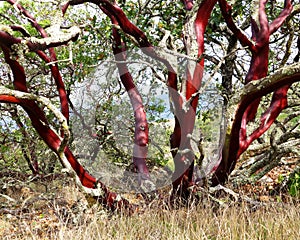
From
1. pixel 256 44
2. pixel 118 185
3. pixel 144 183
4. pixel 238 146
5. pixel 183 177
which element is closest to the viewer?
pixel 238 146

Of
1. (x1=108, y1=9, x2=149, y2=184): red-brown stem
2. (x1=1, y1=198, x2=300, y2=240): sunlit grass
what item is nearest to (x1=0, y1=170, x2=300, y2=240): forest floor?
(x1=1, y1=198, x2=300, y2=240): sunlit grass

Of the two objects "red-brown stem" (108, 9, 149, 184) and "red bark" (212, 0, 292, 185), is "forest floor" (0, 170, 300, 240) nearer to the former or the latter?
"red bark" (212, 0, 292, 185)

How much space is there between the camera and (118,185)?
3955 mm

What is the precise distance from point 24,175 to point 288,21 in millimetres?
3780

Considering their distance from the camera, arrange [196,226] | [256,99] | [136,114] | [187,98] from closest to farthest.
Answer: [196,226], [256,99], [187,98], [136,114]

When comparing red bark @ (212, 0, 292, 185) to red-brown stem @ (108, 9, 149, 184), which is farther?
red-brown stem @ (108, 9, 149, 184)

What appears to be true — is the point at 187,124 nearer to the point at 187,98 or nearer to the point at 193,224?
the point at 187,98

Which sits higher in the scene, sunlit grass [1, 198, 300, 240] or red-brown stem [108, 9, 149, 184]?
red-brown stem [108, 9, 149, 184]

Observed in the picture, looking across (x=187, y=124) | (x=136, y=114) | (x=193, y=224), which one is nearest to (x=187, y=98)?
(x=187, y=124)

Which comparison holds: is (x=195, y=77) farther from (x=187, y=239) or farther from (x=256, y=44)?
(x=187, y=239)

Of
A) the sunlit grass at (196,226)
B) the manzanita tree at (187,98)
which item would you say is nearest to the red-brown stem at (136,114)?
the manzanita tree at (187,98)

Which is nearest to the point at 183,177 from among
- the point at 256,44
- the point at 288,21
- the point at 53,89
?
the point at 256,44

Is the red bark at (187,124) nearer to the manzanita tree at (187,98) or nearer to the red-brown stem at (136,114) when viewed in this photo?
the manzanita tree at (187,98)

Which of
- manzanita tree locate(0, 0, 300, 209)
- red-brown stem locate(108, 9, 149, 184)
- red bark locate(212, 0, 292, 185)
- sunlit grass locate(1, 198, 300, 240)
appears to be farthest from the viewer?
red-brown stem locate(108, 9, 149, 184)
